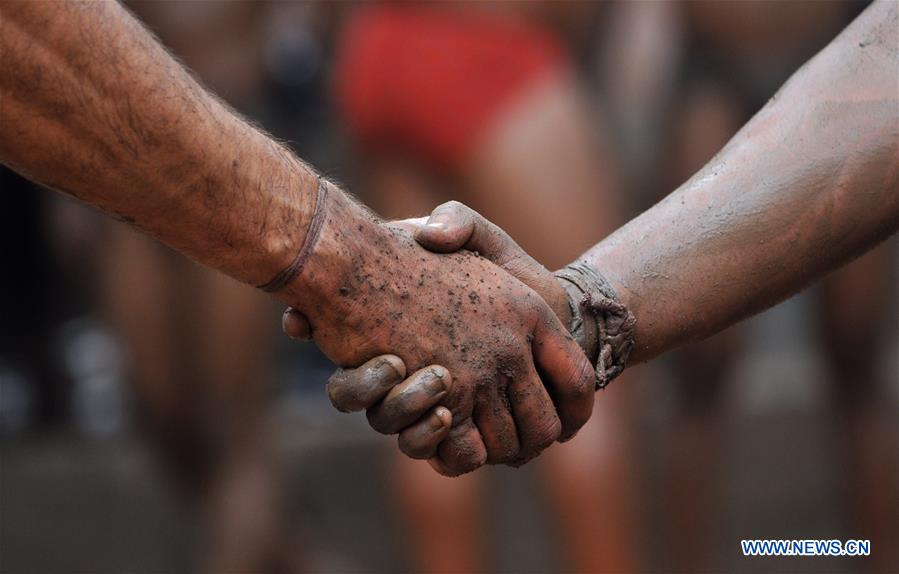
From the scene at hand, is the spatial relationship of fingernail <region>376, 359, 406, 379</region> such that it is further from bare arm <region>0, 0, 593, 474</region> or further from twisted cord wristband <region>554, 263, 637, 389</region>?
twisted cord wristband <region>554, 263, 637, 389</region>

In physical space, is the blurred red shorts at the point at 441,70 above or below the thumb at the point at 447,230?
above

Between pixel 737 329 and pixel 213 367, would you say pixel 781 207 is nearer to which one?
pixel 737 329

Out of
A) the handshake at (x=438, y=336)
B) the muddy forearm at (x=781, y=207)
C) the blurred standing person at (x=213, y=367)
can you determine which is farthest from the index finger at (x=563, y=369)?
the blurred standing person at (x=213, y=367)

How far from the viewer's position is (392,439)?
3.60 meters

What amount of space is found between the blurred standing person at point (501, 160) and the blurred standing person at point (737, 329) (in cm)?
49

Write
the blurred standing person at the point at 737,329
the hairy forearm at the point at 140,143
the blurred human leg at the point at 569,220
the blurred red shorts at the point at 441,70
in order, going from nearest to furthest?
the hairy forearm at the point at 140,143, the blurred human leg at the point at 569,220, the blurred red shorts at the point at 441,70, the blurred standing person at the point at 737,329

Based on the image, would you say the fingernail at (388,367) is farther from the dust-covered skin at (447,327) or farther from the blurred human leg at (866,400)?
the blurred human leg at (866,400)

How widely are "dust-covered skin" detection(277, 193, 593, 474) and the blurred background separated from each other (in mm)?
867

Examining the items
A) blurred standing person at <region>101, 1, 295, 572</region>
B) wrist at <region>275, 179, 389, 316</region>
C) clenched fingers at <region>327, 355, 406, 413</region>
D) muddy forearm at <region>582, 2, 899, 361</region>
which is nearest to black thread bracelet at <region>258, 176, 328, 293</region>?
wrist at <region>275, 179, 389, 316</region>

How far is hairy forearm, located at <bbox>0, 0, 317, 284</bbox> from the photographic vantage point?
1.63 meters

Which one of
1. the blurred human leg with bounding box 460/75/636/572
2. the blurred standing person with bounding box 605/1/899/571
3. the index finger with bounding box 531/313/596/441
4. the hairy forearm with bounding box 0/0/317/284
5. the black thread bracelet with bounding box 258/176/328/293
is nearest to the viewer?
the hairy forearm with bounding box 0/0/317/284

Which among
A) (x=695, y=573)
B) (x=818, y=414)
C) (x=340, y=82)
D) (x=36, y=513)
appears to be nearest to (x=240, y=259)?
(x=340, y=82)

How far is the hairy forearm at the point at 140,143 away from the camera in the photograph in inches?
64.2

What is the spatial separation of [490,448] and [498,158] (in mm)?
1027
